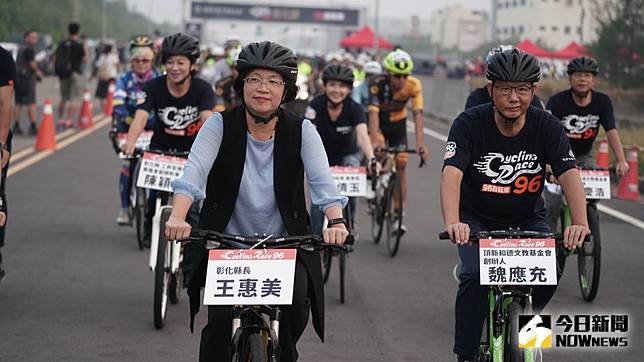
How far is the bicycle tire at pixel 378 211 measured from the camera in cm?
1282

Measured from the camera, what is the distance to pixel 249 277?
558 cm

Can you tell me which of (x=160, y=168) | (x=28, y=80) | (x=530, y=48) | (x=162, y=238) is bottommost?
(x=162, y=238)

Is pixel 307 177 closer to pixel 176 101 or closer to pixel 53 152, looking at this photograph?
pixel 176 101

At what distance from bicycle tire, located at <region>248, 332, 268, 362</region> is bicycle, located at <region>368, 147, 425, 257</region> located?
5.93 meters

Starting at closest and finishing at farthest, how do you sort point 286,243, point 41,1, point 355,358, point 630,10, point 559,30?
1. point 286,243
2. point 355,358
3. point 630,10
4. point 41,1
5. point 559,30

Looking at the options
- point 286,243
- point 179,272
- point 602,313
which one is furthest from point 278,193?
point 602,313

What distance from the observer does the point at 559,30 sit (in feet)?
421

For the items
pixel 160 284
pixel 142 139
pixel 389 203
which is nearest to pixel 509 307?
pixel 160 284

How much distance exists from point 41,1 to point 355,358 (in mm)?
Result: 67209

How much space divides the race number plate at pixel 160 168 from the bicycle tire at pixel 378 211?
11.7 feet

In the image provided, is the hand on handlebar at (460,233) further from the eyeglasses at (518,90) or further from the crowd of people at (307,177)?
the eyeglasses at (518,90)

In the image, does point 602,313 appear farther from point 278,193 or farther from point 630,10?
point 630,10

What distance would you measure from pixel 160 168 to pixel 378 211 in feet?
12.6

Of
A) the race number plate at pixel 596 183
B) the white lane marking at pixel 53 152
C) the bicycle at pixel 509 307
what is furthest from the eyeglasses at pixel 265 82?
the white lane marking at pixel 53 152
